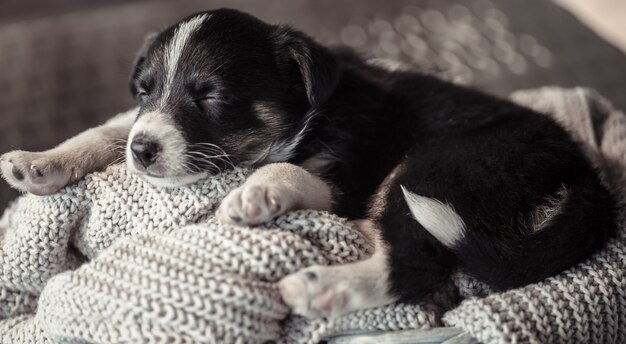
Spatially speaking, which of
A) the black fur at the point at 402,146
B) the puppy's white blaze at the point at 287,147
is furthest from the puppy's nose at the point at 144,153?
the puppy's white blaze at the point at 287,147

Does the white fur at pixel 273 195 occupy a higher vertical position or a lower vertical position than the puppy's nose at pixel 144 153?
higher

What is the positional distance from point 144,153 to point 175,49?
1.27 feet

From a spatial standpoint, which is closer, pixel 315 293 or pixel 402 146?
pixel 315 293

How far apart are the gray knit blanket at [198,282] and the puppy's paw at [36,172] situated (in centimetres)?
3

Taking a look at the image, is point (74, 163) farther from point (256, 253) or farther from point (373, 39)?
point (373, 39)

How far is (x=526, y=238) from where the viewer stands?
5.66ft

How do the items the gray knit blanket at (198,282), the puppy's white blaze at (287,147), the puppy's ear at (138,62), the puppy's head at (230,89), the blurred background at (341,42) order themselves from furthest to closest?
the blurred background at (341,42)
the puppy's ear at (138,62)
the puppy's white blaze at (287,147)
the puppy's head at (230,89)
the gray knit blanket at (198,282)

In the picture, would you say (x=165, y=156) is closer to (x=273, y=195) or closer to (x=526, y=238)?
(x=273, y=195)

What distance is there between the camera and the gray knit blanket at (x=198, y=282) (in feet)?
4.67

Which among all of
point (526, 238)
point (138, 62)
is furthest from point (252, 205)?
point (138, 62)

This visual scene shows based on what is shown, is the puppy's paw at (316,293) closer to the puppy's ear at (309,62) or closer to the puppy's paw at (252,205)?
the puppy's paw at (252,205)

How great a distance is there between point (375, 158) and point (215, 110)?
1.75 ft

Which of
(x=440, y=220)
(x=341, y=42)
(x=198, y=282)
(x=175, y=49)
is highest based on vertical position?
(x=440, y=220)

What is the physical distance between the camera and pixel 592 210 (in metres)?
1.80
